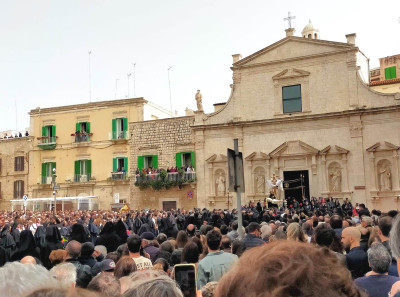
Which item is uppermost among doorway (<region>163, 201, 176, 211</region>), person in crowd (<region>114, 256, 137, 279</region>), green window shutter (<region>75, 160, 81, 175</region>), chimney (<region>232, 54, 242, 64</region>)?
chimney (<region>232, 54, 242, 64</region>)

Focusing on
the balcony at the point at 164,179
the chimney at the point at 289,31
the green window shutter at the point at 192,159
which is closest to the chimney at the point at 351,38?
the chimney at the point at 289,31

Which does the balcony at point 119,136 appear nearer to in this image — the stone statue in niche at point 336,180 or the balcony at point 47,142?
the balcony at point 47,142

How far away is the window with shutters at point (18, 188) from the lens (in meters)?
39.6

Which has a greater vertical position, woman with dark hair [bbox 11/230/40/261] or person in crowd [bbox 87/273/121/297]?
person in crowd [bbox 87/273/121/297]

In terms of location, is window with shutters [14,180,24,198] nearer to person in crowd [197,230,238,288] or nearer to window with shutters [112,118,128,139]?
window with shutters [112,118,128,139]

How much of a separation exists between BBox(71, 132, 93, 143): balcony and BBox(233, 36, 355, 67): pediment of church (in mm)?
14127

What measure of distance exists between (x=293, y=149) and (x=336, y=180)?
352 centimetres

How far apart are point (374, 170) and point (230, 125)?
1018 cm

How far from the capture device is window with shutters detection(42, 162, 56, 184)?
125 ft

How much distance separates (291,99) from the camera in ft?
102

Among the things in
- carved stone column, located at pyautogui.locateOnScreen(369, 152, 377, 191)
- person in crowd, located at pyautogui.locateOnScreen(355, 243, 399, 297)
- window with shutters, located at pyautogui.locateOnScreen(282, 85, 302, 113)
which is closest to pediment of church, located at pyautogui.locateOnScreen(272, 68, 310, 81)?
window with shutters, located at pyautogui.locateOnScreen(282, 85, 302, 113)

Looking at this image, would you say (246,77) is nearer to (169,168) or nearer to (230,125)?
(230,125)

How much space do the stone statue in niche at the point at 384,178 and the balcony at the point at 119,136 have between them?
1911 cm

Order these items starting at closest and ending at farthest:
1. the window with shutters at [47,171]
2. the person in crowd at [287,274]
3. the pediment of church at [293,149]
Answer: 1. the person in crowd at [287,274]
2. the pediment of church at [293,149]
3. the window with shutters at [47,171]
